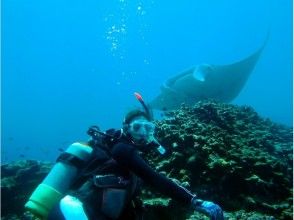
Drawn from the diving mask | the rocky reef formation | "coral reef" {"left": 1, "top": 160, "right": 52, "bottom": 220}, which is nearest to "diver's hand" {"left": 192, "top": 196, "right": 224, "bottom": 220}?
the diving mask

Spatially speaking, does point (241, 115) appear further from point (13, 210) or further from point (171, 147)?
point (13, 210)

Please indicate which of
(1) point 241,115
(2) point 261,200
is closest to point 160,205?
(2) point 261,200

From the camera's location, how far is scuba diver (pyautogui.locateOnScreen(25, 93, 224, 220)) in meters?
3.42

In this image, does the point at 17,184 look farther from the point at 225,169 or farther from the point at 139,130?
the point at 139,130

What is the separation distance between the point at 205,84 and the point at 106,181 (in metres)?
10.2

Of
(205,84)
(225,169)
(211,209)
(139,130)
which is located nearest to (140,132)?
(139,130)

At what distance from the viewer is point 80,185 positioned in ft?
12.5

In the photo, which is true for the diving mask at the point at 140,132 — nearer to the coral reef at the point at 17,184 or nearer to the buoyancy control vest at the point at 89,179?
the buoyancy control vest at the point at 89,179

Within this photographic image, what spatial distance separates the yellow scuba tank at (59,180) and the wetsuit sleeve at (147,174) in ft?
1.87

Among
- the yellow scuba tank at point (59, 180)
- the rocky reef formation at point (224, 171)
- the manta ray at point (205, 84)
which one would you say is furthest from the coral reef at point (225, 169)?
the manta ray at point (205, 84)

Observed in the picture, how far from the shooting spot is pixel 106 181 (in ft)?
11.5

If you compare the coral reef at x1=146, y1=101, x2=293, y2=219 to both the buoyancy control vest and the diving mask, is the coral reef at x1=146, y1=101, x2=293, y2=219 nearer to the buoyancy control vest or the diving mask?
the diving mask

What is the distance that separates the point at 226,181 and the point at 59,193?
2.91 metres

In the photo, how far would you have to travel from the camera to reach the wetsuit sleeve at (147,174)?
3395 mm
